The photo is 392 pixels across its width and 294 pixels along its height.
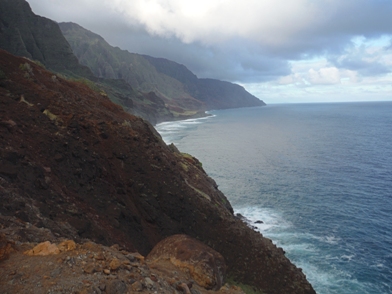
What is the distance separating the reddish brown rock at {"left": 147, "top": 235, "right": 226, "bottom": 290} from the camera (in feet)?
35.6

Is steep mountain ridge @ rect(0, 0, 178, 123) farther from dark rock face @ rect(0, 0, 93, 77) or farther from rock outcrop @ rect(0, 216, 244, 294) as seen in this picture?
rock outcrop @ rect(0, 216, 244, 294)

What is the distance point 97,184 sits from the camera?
15.2 metres

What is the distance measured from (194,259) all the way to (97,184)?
6.89m

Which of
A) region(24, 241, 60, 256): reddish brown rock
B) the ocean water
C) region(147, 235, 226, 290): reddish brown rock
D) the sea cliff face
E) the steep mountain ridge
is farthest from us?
the steep mountain ridge

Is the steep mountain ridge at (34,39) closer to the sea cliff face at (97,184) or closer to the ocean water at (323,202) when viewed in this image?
the ocean water at (323,202)

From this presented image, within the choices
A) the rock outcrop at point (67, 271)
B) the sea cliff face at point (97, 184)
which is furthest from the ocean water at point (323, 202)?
the rock outcrop at point (67, 271)

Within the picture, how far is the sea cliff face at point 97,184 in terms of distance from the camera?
1131 cm

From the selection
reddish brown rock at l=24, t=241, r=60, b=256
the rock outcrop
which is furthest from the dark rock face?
reddish brown rock at l=24, t=241, r=60, b=256

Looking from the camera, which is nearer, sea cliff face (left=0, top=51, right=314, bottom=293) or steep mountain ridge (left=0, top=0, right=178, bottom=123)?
sea cliff face (left=0, top=51, right=314, bottom=293)

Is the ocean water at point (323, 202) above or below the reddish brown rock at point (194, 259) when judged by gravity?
below

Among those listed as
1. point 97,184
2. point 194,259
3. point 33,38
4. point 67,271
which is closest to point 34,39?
point 33,38

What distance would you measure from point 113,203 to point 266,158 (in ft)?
184

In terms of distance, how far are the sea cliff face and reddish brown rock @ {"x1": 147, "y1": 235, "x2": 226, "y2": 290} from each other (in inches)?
74.9

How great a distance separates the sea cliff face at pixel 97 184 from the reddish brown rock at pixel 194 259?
1.90 metres
